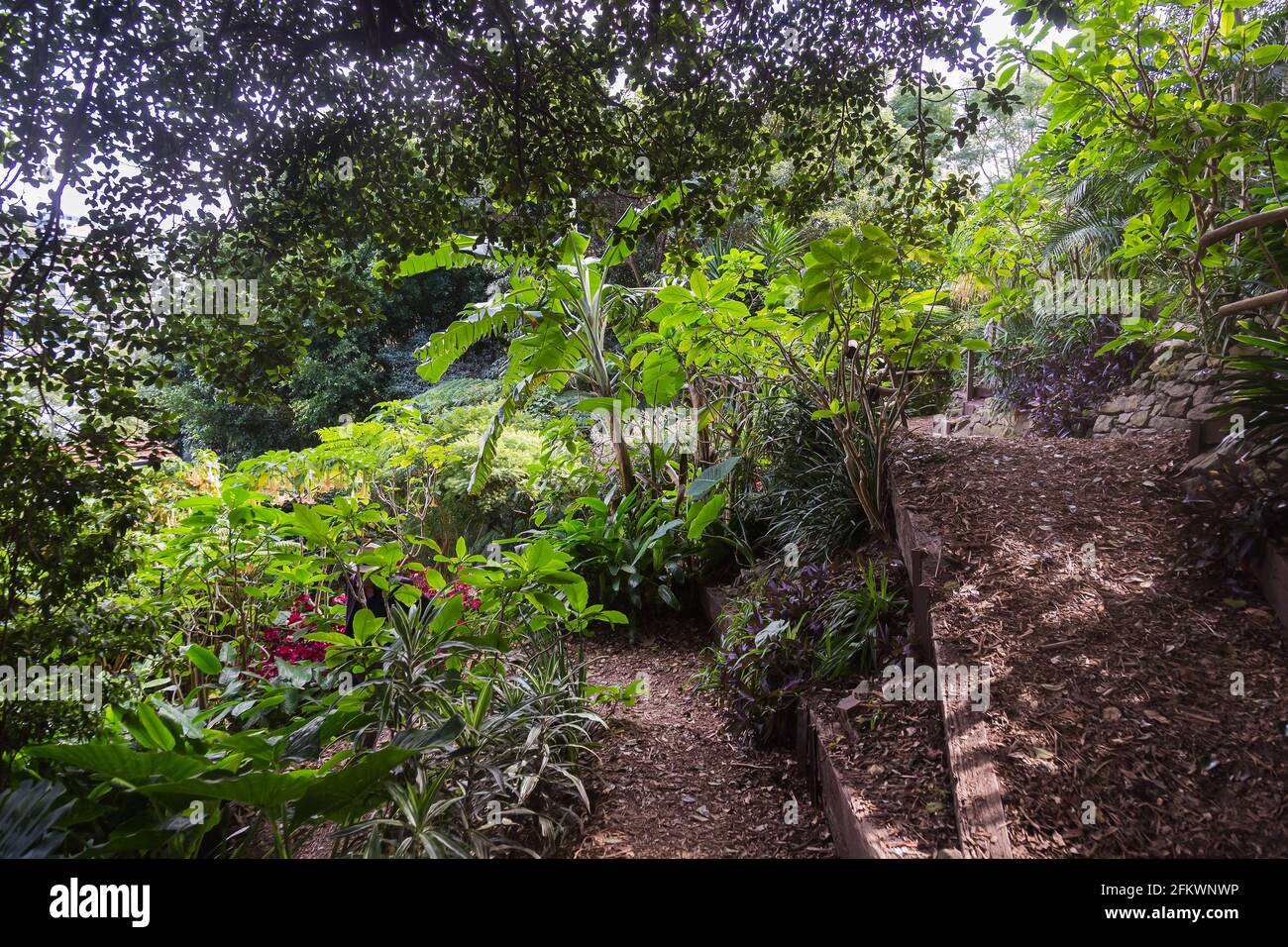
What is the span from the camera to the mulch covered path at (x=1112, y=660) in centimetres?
183

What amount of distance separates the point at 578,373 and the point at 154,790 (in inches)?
143

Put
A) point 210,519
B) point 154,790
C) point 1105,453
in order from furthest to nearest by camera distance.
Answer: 1. point 1105,453
2. point 210,519
3. point 154,790

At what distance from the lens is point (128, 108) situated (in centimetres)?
175

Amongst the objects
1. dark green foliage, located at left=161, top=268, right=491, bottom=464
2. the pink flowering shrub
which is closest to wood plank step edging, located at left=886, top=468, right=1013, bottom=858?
the pink flowering shrub

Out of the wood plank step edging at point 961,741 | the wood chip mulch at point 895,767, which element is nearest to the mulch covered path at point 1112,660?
the wood plank step edging at point 961,741

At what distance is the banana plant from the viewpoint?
4.32m

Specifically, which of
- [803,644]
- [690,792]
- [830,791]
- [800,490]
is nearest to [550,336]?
[800,490]

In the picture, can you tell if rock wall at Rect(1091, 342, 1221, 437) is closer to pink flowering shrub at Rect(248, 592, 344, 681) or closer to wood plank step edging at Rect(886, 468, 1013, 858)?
wood plank step edging at Rect(886, 468, 1013, 858)

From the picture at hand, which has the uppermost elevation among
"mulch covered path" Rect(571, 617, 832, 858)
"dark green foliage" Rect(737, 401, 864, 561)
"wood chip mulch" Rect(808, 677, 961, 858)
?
"dark green foliage" Rect(737, 401, 864, 561)

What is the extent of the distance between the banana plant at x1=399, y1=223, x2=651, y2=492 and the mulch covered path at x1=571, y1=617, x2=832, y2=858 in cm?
207

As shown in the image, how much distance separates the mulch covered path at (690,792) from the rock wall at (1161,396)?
382cm

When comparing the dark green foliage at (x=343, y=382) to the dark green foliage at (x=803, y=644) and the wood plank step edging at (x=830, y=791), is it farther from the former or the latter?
the wood plank step edging at (x=830, y=791)
